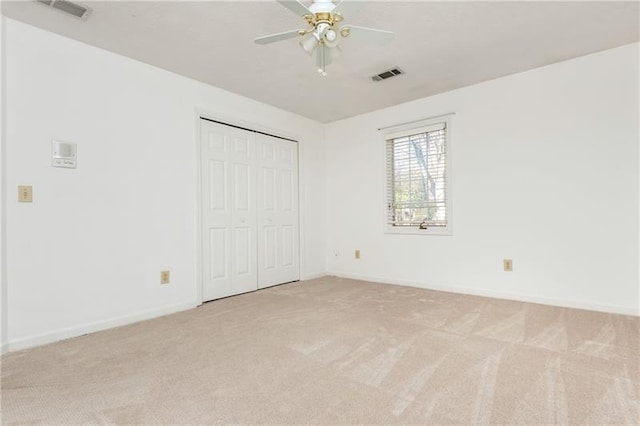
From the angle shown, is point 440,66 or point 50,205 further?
point 440,66

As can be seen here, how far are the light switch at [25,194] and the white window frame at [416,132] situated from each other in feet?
12.0

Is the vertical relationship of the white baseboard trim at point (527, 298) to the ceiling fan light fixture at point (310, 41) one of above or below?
below

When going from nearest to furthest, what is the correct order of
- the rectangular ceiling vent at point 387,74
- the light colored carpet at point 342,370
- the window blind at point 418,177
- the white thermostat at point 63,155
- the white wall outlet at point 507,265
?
the light colored carpet at point 342,370 → the white thermostat at point 63,155 → the rectangular ceiling vent at point 387,74 → the white wall outlet at point 507,265 → the window blind at point 418,177

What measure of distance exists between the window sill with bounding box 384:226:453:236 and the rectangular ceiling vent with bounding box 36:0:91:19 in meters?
3.73

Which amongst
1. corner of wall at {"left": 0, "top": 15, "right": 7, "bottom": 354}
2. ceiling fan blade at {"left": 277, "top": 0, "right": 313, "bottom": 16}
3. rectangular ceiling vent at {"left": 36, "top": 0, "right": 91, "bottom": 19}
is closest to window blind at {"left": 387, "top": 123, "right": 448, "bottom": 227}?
ceiling fan blade at {"left": 277, "top": 0, "right": 313, "bottom": 16}

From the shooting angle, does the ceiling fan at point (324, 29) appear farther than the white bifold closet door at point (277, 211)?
No

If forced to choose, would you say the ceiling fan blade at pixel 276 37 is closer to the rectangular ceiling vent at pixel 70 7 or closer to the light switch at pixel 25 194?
the rectangular ceiling vent at pixel 70 7

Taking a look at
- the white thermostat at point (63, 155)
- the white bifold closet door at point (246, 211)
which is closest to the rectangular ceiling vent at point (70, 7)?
the white thermostat at point (63, 155)

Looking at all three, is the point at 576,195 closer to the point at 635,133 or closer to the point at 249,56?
the point at 635,133

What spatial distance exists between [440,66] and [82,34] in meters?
3.15

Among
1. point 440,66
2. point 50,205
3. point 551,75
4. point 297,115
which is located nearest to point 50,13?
point 50,205

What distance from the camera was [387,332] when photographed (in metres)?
2.50

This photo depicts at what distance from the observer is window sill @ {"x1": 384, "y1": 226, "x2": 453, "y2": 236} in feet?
12.7

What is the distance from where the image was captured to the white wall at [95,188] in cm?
235
